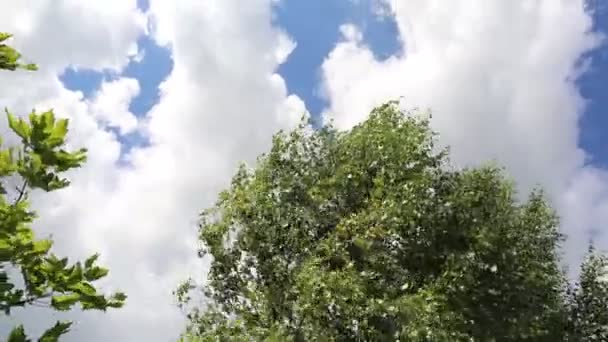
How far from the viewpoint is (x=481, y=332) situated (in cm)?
3359

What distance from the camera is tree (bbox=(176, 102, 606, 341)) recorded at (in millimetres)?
29703

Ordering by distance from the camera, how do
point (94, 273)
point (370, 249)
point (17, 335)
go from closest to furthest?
1. point (17, 335)
2. point (94, 273)
3. point (370, 249)

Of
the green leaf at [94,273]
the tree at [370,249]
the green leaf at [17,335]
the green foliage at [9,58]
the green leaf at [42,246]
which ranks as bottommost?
the green leaf at [17,335]

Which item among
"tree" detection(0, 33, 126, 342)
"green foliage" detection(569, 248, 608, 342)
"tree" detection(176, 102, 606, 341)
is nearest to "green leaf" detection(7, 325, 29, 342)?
"tree" detection(0, 33, 126, 342)

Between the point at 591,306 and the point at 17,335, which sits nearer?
the point at 17,335

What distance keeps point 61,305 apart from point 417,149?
2936 cm

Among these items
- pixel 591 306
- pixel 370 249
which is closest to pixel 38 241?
pixel 370 249

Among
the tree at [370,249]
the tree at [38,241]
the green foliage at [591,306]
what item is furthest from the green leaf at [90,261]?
the green foliage at [591,306]

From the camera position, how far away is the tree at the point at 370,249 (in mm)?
29703

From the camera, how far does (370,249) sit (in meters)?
31.4

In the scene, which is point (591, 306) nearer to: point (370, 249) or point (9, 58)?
point (370, 249)

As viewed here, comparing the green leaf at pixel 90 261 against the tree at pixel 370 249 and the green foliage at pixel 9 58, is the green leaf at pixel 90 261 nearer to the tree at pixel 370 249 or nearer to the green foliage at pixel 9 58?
the green foliage at pixel 9 58

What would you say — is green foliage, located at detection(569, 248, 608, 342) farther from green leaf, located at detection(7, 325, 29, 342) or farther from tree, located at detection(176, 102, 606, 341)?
green leaf, located at detection(7, 325, 29, 342)

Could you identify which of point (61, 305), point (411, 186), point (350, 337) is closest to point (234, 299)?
point (350, 337)
